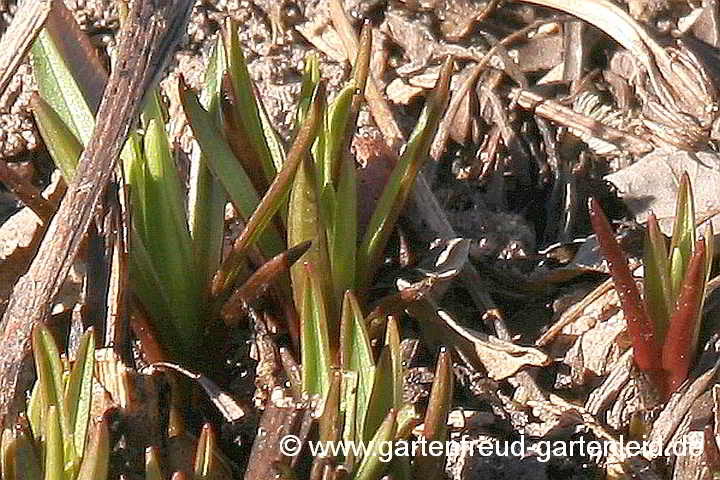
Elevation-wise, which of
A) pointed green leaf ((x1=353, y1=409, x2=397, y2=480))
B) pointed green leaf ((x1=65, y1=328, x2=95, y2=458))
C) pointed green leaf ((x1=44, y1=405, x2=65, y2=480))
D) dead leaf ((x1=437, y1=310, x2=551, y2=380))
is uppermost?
pointed green leaf ((x1=65, y1=328, x2=95, y2=458))

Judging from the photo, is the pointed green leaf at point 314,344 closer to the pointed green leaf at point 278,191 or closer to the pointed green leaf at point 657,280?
the pointed green leaf at point 278,191

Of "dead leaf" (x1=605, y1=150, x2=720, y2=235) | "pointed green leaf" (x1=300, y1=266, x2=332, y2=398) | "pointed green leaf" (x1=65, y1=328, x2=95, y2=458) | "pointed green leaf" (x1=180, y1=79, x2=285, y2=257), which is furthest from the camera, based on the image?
"dead leaf" (x1=605, y1=150, x2=720, y2=235)

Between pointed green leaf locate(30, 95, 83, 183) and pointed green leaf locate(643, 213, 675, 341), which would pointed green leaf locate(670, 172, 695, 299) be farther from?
pointed green leaf locate(30, 95, 83, 183)

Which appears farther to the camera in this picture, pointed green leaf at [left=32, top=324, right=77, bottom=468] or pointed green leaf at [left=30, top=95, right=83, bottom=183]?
pointed green leaf at [left=30, top=95, right=83, bottom=183]

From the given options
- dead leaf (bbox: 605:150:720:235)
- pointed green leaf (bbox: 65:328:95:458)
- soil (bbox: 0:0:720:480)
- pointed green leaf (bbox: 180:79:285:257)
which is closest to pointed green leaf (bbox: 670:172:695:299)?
soil (bbox: 0:0:720:480)

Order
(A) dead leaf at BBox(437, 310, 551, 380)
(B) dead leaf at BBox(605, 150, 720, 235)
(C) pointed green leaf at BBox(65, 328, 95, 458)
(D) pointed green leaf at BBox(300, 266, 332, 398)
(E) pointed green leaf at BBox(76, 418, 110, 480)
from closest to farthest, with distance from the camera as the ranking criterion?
(E) pointed green leaf at BBox(76, 418, 110, 480) → (C) pointed green leaf at BBox(65, 328, 95, 458) → (D) pointed green leaf at BBox(300, 266, 332, 398) → (A) dead leaf at BBox(437, 310, 551, 380) → (B) dead leaf at BBox(605, 150, 720, 235)

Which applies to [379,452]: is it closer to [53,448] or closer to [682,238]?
[53,448]

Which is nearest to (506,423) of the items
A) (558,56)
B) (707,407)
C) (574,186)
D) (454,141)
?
(707,407)

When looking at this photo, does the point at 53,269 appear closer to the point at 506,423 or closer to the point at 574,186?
the point at 506,423

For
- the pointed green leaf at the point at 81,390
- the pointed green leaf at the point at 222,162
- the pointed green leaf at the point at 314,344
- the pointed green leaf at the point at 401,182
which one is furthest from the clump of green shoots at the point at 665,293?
the pointed green leaf at the point at 81,390
